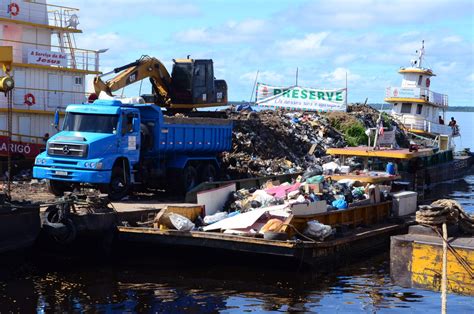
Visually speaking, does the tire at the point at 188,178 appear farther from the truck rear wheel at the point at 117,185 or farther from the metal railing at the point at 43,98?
the metal railing at the point at 43,98

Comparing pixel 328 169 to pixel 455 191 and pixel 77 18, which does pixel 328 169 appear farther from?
pixel 455 191

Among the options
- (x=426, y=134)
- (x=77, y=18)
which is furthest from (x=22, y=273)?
(x=426, y=134)

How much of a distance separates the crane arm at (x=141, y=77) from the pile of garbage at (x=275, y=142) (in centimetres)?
344

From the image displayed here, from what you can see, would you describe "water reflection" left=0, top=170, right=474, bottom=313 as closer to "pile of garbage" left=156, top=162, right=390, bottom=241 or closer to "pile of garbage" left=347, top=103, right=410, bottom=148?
"pile of garbage" left=156, top=162, right=390, bottom=241

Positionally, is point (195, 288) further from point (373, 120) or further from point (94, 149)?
point (373, 120)

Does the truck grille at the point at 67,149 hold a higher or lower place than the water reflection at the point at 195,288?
higher

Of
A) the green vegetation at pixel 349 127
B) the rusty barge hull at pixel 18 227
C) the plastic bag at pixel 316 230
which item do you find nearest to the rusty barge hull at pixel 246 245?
the plastic bag at pixel 316 230

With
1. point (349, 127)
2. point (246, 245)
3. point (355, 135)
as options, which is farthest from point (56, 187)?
point (349, 127)

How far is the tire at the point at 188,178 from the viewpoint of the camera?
22.3 metres

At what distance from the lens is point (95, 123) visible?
19703 millimetres

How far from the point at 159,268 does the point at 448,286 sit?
7.19 metres

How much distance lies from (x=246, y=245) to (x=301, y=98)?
26.2 metres

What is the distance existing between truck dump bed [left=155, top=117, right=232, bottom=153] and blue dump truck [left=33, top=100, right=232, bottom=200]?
28 mm

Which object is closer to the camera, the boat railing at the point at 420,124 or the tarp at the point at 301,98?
the tarp at the point at 301,98
